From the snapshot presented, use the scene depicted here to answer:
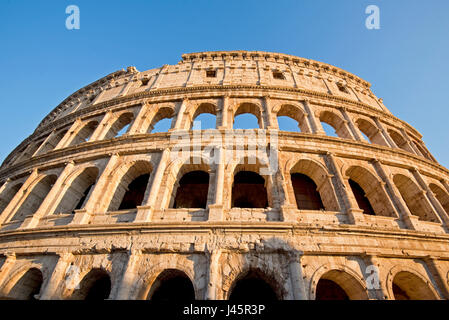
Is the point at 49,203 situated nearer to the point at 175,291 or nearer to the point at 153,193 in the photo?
the point at 153,193

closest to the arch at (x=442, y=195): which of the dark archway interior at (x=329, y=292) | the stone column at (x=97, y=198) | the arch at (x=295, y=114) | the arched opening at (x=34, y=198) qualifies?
the arch at (x=295, y=114)

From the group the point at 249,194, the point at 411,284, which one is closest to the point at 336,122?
the point at 249,194

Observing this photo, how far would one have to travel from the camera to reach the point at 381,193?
841cm

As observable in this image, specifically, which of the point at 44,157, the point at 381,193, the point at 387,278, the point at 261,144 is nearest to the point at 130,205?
the point at 44,157

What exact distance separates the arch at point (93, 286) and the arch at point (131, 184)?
234 centimetres

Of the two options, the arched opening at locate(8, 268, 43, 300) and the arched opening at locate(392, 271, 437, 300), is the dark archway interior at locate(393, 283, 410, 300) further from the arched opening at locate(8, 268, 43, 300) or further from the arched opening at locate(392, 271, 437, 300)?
the arched opening at locate(8, 268, 43, 300)

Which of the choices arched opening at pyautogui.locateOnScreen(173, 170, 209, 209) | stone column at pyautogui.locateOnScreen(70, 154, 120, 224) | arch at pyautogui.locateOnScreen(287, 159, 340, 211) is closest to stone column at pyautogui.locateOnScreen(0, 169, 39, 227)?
stone column at pyautogui.locateOnScreen(70, 154, 120, 224)

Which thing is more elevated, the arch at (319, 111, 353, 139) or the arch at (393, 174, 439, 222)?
the arch at (319, 111, 353, 139)

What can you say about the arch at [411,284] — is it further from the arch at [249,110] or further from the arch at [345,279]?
the arch at [249,110]

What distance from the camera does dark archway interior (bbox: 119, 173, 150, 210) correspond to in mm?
9598

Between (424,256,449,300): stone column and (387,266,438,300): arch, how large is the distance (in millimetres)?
274

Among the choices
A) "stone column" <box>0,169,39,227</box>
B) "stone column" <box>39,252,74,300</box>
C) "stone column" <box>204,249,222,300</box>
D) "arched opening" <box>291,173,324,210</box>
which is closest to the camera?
"stone column" <box>204,249,222,300</box>

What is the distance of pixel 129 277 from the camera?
19.5 feet
